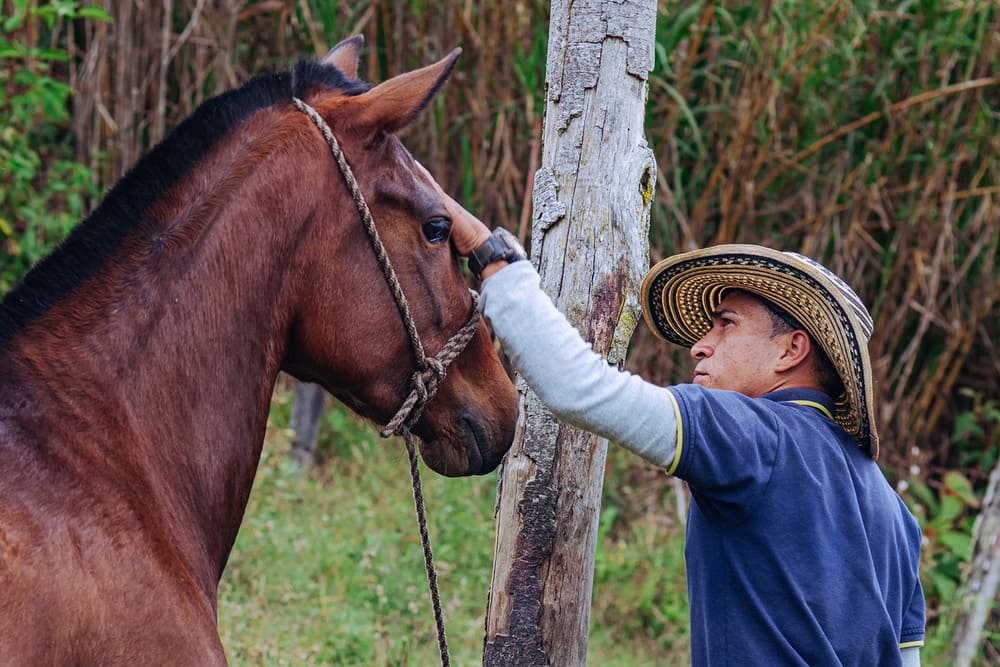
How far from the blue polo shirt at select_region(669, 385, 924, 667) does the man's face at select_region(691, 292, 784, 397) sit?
0.45 ft

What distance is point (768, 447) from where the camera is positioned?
1.98m

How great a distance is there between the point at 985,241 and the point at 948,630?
2459 millimetres

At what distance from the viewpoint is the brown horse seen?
1.74 meters

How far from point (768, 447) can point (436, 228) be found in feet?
2.70

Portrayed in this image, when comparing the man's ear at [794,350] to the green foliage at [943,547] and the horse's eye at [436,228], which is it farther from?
the green foliage at [943,547]

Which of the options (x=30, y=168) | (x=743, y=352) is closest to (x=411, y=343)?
(x=743, y=352)

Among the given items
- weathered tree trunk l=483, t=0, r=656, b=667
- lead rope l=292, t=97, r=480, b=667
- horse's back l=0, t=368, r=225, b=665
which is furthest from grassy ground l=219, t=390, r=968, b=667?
horse's back l=0, t=368, r=225, b=665

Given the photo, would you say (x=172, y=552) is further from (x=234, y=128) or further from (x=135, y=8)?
(x=135, y=8)

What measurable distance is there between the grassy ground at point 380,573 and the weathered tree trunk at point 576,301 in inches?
50.1

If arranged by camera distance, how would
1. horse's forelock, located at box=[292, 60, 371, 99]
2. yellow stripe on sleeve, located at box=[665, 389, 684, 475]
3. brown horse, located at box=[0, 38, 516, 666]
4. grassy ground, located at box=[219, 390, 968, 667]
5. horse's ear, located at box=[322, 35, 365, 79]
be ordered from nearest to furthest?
brown horse, located at box=[0, 38, 516, 666] < yellow stripe on sleeve, located at box=[665, 389, 684, 475] < horse's forelock, located at box=[292, 60, 371, 99] < horse's ear, located at box=[322, 35, 365, 79] < grassy ground, located at box=[219, 390, 968, 667]

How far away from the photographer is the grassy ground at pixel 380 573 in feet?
13.6

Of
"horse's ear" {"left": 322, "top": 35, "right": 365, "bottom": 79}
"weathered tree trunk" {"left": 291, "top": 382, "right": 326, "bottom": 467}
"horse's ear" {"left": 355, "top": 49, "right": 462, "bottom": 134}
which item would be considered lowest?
"weathered tree trunk" {"left": 291, "top": 382, "right": 326, "bottom": 467}

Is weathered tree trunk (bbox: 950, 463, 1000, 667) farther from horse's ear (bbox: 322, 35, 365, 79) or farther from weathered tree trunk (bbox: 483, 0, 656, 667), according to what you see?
horse's ear (bbox: 322, 35, 365, 79)

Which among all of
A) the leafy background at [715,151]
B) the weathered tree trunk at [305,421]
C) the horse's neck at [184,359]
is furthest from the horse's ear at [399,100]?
the weathered tree trunk at [305,421]
